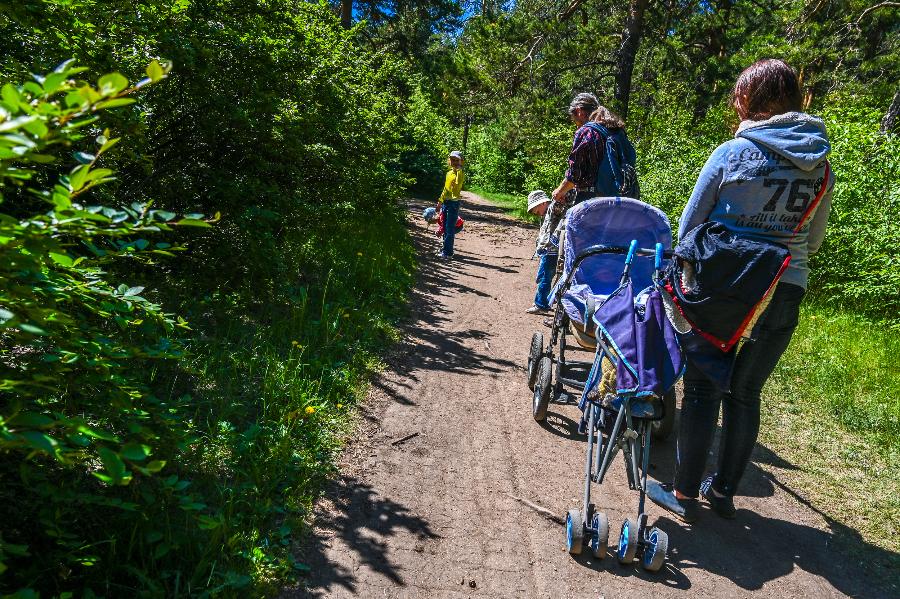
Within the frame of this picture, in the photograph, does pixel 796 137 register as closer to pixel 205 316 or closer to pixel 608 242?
pixel 608 242

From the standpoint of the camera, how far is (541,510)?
3682 mm

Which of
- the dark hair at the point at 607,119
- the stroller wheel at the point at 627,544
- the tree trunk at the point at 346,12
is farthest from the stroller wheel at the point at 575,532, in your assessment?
the tree trunk at the point at 346,12

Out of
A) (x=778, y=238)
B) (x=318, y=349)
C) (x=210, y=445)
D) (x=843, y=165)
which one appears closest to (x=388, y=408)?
(x=318, y=349)

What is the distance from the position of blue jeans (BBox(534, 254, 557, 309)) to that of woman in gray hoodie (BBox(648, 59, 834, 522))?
3.69 metres

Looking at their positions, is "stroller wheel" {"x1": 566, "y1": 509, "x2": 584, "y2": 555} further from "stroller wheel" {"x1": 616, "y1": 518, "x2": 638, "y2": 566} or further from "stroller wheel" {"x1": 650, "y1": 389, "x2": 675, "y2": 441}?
"stroller wheel" {"x1": 650, "y1": 389, "x2": 675, "y2": 441}

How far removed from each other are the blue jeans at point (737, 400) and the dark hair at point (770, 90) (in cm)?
94

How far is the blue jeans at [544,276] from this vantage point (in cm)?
741

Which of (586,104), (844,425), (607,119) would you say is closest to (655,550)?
(844,425)

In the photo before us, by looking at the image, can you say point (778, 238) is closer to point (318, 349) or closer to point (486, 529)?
point (486, 529)

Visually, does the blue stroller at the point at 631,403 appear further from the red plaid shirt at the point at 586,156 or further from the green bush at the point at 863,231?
the green bush at the point at 863,231

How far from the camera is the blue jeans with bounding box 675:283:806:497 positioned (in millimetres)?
3520

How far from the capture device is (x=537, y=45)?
15.2 metres

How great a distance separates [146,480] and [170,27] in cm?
261

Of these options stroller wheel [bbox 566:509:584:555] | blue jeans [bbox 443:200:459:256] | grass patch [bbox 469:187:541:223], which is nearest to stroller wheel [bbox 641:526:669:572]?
stroller wheel [bbox 566:509:584:555]
